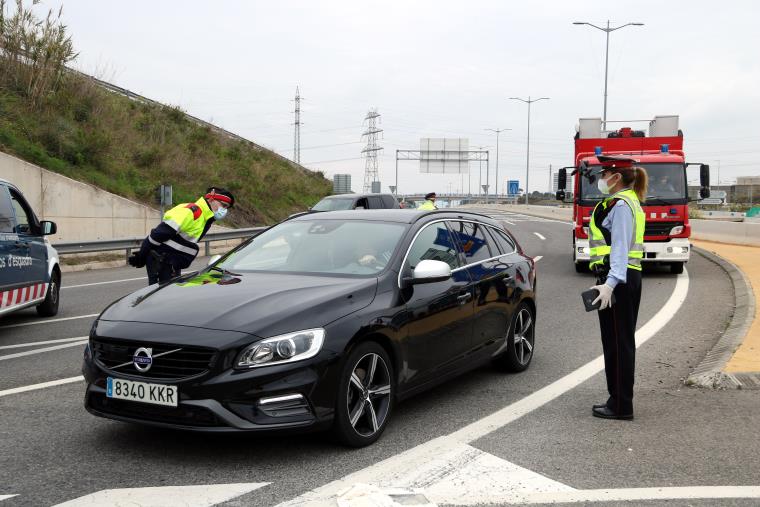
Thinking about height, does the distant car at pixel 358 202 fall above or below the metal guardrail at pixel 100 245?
above

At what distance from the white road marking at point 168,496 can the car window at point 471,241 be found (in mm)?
2899

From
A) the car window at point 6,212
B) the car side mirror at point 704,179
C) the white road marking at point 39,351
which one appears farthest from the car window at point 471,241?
the car side mirror at point 704,179

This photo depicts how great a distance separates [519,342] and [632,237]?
1923mm

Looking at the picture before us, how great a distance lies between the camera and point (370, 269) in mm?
5398

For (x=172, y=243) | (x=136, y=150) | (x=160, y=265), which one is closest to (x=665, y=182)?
(x=172, y=243)

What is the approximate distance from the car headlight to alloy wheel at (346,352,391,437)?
35 centimetres

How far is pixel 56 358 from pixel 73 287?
267 inches

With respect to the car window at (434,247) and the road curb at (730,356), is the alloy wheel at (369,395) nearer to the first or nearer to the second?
the car window at (434,247)

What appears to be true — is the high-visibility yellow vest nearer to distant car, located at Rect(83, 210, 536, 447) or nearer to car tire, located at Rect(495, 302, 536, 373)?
distant car, located at Rect(83, 210, 536, 447)

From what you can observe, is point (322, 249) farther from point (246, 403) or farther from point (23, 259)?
point (23, 259)

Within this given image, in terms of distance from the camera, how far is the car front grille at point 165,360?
14.0ft

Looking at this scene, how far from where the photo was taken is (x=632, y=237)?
5.47 metres

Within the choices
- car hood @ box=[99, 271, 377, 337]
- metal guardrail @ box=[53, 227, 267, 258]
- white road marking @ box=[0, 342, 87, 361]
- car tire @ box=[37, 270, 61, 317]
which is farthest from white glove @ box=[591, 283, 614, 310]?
metal guardrail @ box=[53, 227, 267, 258]

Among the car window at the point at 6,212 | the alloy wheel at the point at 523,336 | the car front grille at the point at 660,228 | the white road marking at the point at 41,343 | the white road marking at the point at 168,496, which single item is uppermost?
the car window at the point at 6,212
